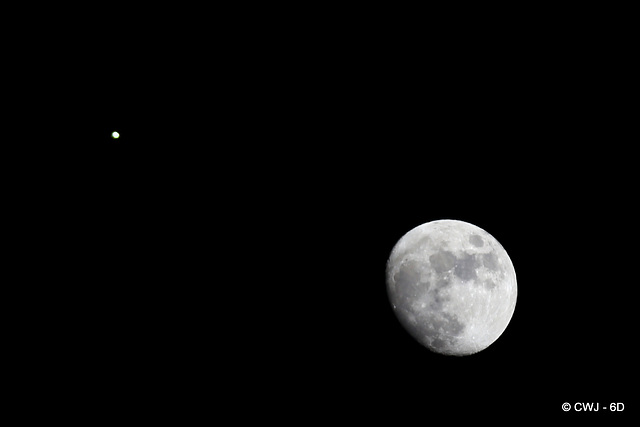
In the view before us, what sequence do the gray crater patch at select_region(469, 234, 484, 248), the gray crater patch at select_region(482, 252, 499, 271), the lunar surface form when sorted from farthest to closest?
the gray crater patch at select_region(469, 234, 484, 248) → the gray crater patch at select_region(482, 252, 499, 271) → the lunar surface

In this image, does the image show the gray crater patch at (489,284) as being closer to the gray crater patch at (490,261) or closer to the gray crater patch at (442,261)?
the gray crater patch at (490,261)

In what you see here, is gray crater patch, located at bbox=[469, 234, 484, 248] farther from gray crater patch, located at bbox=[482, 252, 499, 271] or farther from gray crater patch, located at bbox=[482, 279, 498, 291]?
gray crater patch, located at bbox=[482, 279, 498, 291]

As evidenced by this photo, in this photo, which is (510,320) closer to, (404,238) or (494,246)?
(494,246)

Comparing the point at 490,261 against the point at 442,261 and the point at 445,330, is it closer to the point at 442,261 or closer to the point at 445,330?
the point at 442,261

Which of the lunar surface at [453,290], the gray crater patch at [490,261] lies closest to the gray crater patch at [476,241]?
the lunar surface at [453,290]

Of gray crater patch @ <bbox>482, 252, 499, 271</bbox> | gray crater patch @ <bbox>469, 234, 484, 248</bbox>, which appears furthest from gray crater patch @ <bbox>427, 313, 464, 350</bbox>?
gray crater patch @ <bbox>469, 234, 484, 248</bbox>

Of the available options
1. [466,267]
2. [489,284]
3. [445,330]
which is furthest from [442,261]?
[445,330]

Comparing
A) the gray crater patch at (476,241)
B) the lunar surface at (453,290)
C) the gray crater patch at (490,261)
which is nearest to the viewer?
the lunar surface at (453,290)

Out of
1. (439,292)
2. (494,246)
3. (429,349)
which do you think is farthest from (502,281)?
(429,349)
